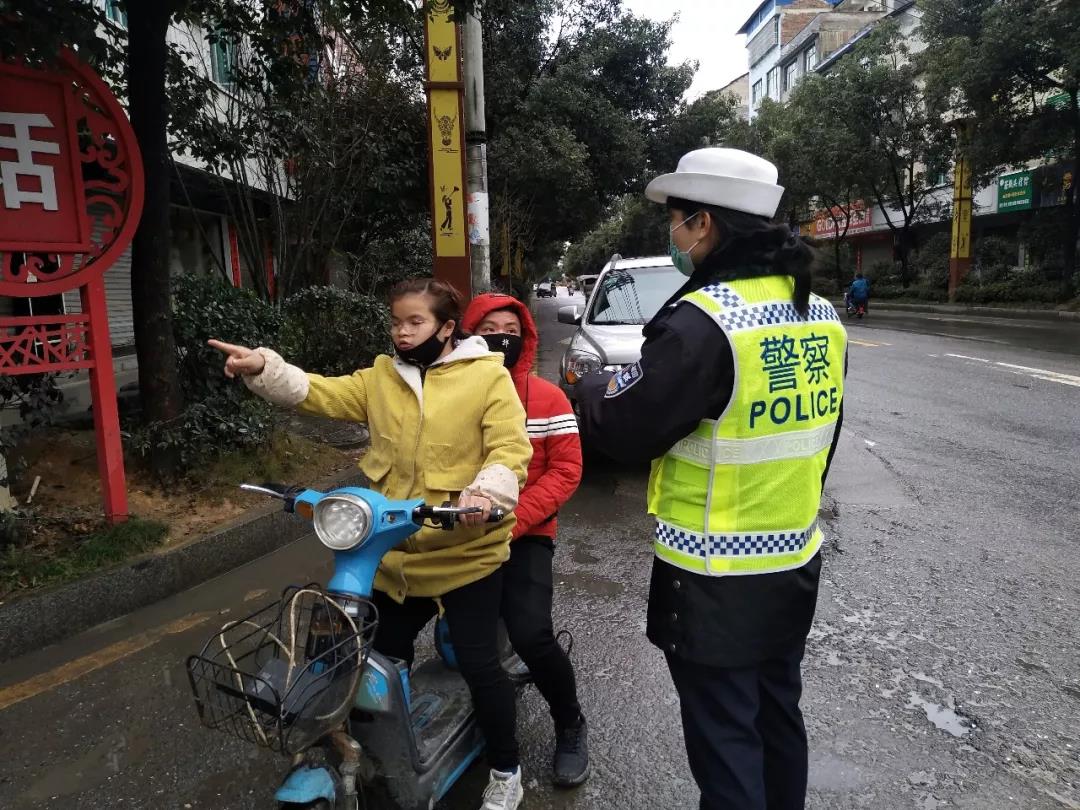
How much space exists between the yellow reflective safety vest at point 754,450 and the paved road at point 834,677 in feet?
3.66

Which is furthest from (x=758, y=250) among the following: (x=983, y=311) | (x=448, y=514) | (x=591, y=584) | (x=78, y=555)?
(x=983, y=311)

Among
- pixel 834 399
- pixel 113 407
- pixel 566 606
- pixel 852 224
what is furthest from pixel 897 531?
pixel 852 224

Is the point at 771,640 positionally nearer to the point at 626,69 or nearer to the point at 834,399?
the point at 834,399

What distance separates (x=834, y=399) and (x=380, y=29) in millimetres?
7451

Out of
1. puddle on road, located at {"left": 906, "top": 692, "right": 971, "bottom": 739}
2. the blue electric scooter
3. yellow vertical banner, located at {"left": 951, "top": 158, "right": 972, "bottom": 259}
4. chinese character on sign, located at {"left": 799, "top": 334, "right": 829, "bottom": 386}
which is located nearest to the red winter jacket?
the blue electric scooter

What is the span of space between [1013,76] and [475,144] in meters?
17.6

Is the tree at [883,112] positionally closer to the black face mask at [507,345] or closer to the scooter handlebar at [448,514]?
the black face mask at [507,345]

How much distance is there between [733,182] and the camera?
66.1 inches

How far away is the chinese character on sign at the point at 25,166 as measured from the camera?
11.8 ft

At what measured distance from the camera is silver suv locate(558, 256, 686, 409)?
5.62 m

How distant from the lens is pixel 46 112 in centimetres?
372

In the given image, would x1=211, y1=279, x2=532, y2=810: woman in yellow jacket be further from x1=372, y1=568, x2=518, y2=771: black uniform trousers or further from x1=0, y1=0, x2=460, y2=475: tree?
x1=0, y1=0, x2=460, y2=475: tree

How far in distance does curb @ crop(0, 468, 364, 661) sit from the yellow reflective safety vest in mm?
2975

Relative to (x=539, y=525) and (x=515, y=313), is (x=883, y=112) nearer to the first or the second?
(x=515, y=313)
